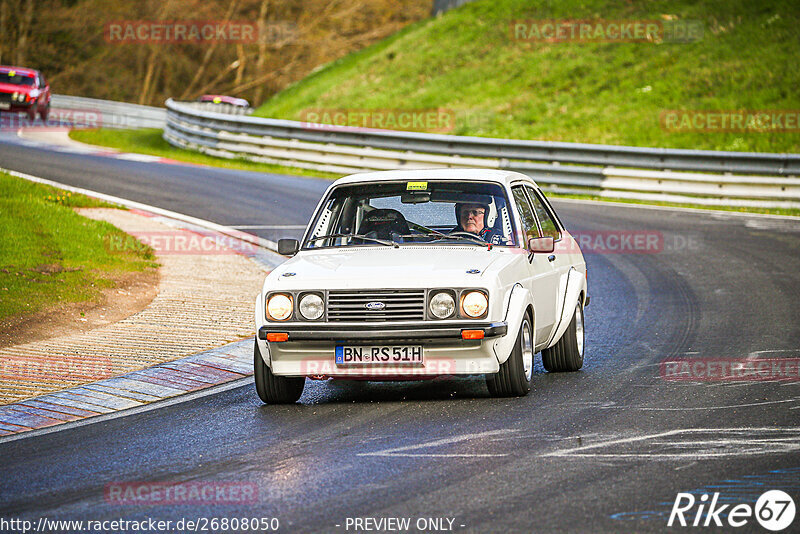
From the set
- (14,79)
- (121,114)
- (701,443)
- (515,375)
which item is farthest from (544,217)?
(121,114)

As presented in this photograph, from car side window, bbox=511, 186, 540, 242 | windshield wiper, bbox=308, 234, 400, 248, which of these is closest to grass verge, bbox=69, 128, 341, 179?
car side window, bbox=511, 186, 540, 242

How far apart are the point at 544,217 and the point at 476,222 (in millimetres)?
1268

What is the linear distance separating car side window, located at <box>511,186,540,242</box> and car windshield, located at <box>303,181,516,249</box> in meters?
0.21

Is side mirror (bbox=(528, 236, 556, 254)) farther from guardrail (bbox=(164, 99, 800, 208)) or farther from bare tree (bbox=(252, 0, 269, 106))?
bare tree (bbox=(252, 0, 269, 106))

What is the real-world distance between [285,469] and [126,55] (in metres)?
57.2

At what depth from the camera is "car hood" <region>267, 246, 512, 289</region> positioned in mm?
7723

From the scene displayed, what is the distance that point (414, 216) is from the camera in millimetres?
8922

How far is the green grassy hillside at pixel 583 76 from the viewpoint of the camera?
90.8ft

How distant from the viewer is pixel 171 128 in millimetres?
33406

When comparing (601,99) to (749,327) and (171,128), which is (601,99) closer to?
(171,128)

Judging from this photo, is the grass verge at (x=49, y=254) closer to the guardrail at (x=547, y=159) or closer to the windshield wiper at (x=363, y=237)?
the windshield wiper at (x=363, y=237)

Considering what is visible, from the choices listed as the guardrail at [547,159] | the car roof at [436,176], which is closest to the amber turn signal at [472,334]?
the car roof at [436,176]

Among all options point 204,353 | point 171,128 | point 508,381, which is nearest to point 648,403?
point 508,381

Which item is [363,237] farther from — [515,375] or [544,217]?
[544,217]
